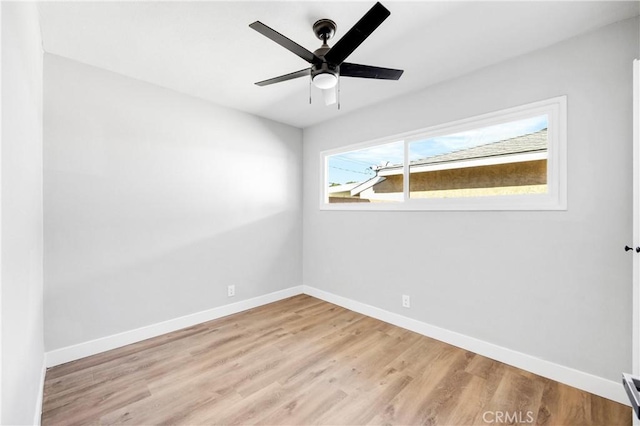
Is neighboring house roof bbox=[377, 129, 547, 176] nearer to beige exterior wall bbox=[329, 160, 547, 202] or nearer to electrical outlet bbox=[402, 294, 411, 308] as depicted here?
beige exterior wall bbox=[329, 160, 547, 202]

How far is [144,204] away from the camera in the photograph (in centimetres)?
265

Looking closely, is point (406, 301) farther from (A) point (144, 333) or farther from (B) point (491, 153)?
→ (A) point (144, 333)

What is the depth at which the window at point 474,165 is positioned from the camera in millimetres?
2082

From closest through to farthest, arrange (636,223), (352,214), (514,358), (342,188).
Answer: (636,223) < (514,358) < (352,214) < (342,188)

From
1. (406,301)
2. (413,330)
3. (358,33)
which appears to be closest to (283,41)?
(358,33)

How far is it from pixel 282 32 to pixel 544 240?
8.30ft

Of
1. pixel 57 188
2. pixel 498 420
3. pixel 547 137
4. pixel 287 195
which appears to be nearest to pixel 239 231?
pixel 287 195

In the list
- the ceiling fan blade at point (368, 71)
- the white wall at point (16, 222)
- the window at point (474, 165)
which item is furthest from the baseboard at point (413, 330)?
the ceiling fan blade at point (368, 71)

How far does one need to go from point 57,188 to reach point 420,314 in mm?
3496

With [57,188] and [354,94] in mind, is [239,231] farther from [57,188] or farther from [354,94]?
[354,94]

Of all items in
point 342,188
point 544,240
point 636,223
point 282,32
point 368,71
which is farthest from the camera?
point 342,188

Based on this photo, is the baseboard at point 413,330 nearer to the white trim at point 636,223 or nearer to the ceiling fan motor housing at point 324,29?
the white trim at point 636,223

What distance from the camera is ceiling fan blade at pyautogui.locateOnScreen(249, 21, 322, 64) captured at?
4.66ft

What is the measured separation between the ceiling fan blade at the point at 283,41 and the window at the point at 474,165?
5.28 ft
